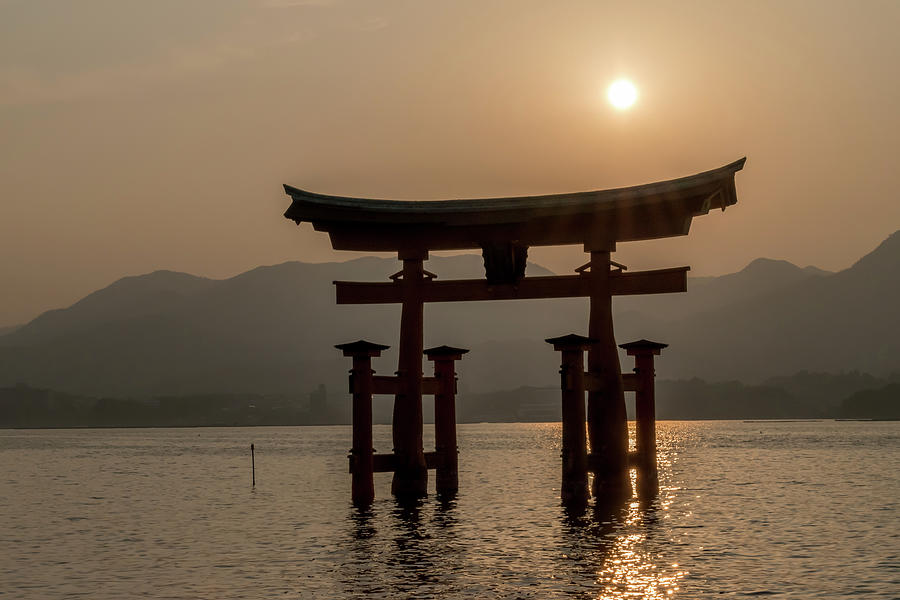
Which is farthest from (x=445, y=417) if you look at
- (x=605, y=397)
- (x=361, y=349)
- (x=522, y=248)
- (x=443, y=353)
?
(x=522, y=248)

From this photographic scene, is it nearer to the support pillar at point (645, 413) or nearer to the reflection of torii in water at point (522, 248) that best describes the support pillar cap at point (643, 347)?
the support pillar at point (645, 413)

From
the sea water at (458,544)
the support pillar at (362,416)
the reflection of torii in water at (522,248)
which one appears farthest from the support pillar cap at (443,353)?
the sea water at (458,544)

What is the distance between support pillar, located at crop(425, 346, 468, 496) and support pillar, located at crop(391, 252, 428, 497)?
4.75ft

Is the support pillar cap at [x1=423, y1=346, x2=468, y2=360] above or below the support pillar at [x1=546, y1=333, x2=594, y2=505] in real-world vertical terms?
above

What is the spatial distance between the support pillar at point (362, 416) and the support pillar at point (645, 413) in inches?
288

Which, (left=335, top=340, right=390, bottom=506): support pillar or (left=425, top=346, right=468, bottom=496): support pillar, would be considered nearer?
(left=335, top=340, right=390, bottom=506): support pillar

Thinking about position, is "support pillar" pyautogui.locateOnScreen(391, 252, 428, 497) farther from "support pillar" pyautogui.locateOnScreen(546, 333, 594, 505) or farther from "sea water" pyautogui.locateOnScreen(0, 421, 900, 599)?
"support pillar" pyautogui.locateOnScreen(546, 333, 594, 505)

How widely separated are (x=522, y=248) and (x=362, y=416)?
19.7ft

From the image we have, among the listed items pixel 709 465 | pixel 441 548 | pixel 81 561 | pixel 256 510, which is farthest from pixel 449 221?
pixel 709 465

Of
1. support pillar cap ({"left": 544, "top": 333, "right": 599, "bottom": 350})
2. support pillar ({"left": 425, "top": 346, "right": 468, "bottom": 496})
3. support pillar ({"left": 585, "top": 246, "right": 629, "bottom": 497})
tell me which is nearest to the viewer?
support pillar cap ({"left": 544, "top": 333, "right": 599, "bottom": 350})

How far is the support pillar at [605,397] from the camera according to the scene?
28109 mm

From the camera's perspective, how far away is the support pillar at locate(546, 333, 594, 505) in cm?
2673

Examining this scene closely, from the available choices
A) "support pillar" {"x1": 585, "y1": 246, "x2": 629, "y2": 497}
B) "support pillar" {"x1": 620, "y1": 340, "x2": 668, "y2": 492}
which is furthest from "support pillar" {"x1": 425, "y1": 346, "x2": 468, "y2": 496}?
"support pillar" {"x1": 620, "y1": 340, "x2": 668, "y2": 492}

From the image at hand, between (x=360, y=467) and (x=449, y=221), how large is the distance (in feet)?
21.8
